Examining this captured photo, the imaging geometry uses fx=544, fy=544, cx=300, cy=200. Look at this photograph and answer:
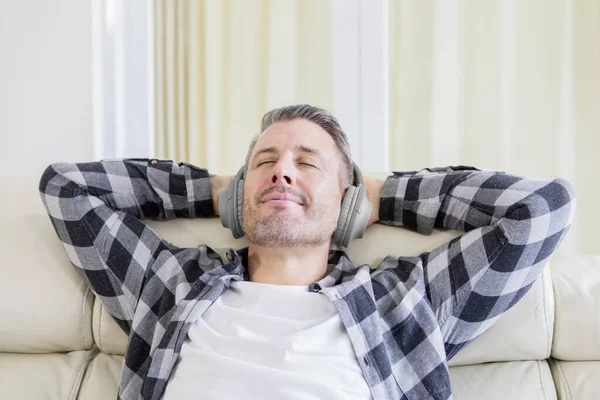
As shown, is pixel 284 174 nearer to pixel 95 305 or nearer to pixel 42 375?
pixel 95 305

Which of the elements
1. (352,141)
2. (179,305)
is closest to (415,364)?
(179,305)

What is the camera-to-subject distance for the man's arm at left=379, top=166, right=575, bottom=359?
3.40 ft

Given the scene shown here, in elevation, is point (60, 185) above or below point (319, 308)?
above

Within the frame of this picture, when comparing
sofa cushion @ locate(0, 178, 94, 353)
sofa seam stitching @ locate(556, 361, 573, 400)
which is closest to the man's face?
sofa cushion @ locate(0, 178, 94, 353)

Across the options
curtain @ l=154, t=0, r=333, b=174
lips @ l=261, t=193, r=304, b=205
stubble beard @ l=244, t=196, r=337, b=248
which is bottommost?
stubble beard @ l=244, t=196, r=337, b=248

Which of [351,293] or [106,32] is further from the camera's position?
[106,32]

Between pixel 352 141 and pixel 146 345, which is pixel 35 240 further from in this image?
pixel 352 141

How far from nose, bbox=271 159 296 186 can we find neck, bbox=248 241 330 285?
0.14 metres

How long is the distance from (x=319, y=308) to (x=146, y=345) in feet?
1.16

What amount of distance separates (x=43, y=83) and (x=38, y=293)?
3.50 ft

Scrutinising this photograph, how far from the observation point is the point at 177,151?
2.25 m

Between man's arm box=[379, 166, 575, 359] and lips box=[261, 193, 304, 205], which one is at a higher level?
lips box=[261, 193, 304, 205]

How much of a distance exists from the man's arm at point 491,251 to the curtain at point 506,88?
3.26 ft

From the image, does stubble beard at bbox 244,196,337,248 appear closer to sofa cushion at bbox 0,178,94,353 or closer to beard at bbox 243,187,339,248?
beard at bbox 243,187,339,248
